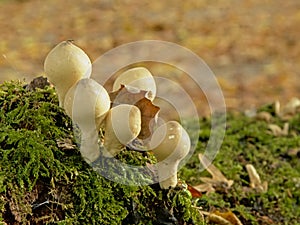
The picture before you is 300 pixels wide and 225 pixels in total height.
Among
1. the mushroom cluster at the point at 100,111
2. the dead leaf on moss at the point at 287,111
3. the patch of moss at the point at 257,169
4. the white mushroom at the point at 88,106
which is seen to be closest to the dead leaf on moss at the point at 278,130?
the patch of moss at the point at 257,169

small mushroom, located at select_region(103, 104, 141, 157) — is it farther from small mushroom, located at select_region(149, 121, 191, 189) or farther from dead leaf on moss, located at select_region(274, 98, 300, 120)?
dead leaf on moss, located at select_region(274, 98, 300, 120)

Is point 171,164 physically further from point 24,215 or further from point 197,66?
point 197,66

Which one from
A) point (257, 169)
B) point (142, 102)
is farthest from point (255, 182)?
point (142, 102)

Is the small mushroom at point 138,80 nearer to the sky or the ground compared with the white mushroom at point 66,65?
nearer to the ground

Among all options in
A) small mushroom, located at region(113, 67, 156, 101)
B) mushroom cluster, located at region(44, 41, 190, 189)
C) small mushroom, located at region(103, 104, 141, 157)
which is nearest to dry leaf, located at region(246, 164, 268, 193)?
mushroom cluster, located at region(44, 41, 190, 189)

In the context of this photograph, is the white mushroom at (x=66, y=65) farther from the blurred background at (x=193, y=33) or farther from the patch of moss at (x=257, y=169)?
the blurred background at (x=193, y=33)

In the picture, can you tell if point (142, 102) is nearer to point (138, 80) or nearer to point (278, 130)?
point (138, 80)
